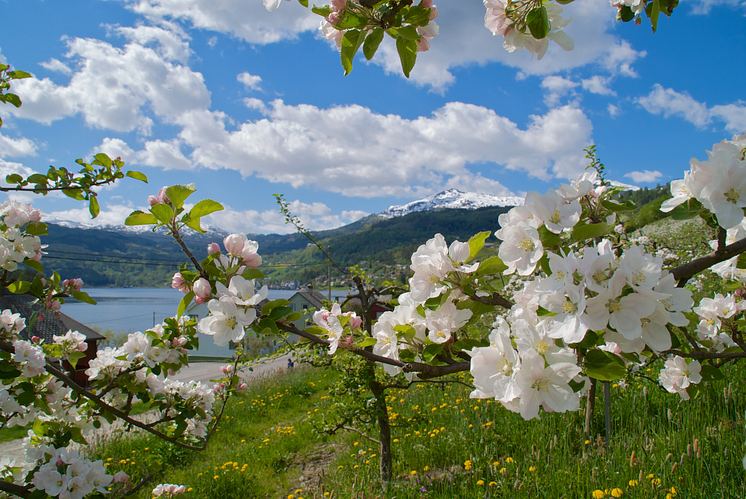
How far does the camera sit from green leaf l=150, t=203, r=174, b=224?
3.46 ft

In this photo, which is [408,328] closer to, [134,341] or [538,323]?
[538,323]

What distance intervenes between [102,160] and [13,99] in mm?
726

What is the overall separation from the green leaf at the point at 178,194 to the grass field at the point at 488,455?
6.21ft

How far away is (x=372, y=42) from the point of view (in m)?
0.95

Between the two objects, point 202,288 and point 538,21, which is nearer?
point 538,21

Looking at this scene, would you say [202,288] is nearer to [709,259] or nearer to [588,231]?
[588,231]

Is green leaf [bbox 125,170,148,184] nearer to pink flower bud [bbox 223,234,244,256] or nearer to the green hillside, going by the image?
pink flower bud [bbox 223,234,244,256]

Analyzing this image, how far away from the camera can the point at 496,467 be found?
3.31 m

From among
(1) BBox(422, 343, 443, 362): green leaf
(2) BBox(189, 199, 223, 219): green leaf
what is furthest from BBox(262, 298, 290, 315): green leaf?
(1) BBox(422, 343, 443, 362): green leaf

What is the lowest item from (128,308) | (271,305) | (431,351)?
(128,308)

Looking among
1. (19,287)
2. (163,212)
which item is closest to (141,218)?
(163,212)

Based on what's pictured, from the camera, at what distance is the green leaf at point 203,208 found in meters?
1.09

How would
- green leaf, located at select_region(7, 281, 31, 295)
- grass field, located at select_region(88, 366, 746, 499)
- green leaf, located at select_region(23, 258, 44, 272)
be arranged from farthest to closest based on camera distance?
grass field, located at select_region(88, 366, 746, 499), green leaf, located at select_region(23, 258, 44, 272), green leaf, located at select_region(7, 281, 31, 295)

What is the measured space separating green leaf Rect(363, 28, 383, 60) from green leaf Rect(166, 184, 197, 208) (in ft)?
2.20
